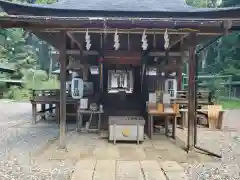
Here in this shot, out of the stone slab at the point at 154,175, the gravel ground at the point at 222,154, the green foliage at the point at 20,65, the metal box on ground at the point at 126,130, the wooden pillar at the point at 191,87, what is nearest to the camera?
the stone slab at the point at 154,175

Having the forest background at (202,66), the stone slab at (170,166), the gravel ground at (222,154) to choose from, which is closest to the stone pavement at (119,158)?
the stone slab at (170,166)

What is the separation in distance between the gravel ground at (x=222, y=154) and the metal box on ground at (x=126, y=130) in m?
1.46

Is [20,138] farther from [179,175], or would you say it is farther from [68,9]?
[179,175]

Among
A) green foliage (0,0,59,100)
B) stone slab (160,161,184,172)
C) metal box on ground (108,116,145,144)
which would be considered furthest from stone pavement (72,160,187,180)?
green foliage (0,0,59,100)

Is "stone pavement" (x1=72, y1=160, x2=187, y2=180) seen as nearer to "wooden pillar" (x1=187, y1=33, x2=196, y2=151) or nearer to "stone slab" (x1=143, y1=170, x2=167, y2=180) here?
"stone slab" (x1=143, y1=170, x2=167, y2=180)

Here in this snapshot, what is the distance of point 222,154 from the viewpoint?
5879mm

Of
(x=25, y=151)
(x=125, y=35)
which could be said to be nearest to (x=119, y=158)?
(x=25, y=151)

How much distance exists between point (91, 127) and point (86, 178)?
430 centimetres

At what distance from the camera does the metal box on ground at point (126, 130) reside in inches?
259

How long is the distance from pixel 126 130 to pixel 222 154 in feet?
6.92

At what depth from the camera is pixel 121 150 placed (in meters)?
6.04

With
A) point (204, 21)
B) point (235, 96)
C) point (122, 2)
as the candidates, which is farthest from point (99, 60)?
point (235, 96)

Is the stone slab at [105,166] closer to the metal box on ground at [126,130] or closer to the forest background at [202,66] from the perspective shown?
the metal box on ground at [126,130]

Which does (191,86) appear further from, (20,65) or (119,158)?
(20,65)
